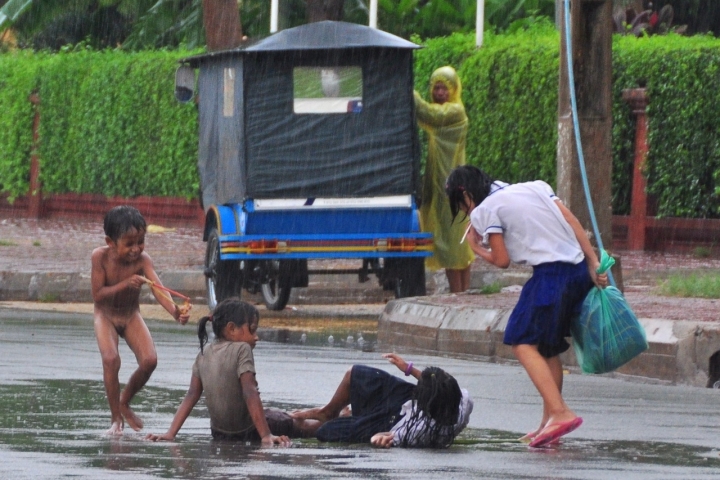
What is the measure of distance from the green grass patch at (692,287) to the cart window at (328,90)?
3.39m

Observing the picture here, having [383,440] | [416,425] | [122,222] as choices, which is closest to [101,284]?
[122,222]

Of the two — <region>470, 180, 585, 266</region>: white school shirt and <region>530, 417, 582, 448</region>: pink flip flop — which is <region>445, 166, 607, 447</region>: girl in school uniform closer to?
<region>470, 180, 585, 266</region>: white school shirt

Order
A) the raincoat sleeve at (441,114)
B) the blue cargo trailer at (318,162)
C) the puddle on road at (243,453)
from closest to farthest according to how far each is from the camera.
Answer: the puddle on road at (243,453)
the blue cargo trailer at (318,162)
the raincoat sleeve at (441,114)

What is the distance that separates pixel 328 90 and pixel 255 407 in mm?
8197

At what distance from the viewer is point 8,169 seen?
99.5 feet

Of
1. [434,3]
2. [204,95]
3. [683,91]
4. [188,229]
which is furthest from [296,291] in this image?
[434,3]

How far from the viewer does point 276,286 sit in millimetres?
16016

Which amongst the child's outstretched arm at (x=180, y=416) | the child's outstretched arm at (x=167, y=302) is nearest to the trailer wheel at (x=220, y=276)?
the child's outstretched arm at (x=167, y=302)

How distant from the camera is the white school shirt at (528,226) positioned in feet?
26.0

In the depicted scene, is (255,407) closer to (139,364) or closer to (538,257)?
(139,364)

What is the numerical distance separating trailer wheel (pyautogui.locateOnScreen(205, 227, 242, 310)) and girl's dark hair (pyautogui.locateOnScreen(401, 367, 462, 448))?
757cm

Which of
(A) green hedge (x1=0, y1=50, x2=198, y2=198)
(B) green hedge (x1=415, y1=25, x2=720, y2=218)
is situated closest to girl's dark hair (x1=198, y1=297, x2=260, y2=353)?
(B) green hedge (x1=415, y1=25, x2=720, y2=218)

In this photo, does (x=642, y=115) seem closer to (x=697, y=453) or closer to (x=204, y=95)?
(x=204, y=95)

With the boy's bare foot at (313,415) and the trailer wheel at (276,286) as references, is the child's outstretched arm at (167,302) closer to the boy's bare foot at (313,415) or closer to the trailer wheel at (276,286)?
the boy's bare foot at (313,415)
